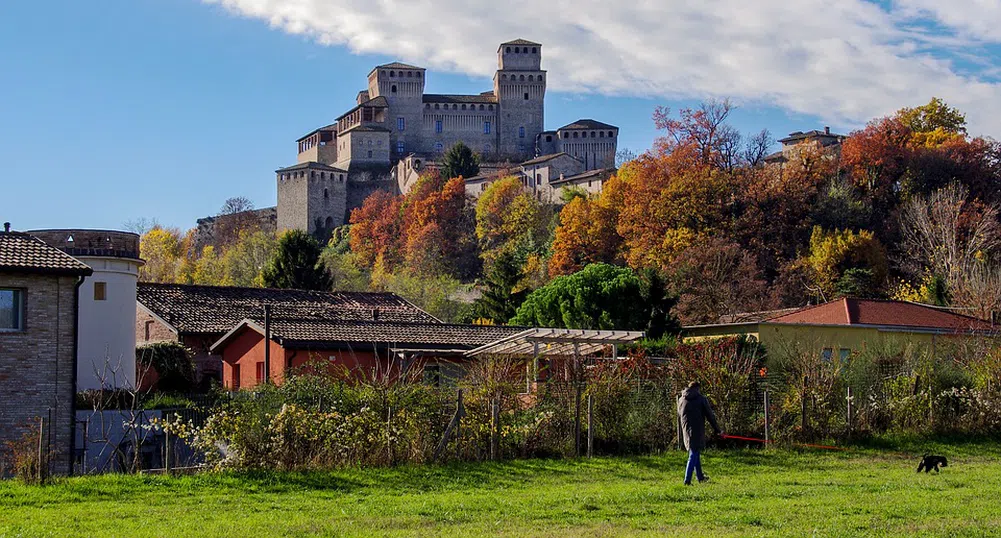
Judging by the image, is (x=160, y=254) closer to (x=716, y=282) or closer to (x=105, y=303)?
(x=716, y=282)

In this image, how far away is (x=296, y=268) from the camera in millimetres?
67188

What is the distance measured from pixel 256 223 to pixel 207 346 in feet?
282

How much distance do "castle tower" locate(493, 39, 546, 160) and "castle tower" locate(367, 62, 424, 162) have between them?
27.9ft

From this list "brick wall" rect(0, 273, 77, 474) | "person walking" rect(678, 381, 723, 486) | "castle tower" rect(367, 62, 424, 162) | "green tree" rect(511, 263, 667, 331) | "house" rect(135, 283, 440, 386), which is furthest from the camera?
"castle tower" rect(367, 62, 424, 162)

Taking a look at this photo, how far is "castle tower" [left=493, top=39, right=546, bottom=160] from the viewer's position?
126500mm

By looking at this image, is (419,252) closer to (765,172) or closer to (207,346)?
(765,172)

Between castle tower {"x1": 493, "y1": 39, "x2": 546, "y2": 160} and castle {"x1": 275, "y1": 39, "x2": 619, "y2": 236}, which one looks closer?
castle {"x1": 275, "y1": 39, "x2": 619, "y2": 236}

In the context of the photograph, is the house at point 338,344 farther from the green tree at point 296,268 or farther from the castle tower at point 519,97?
the castle tower at point 519,97

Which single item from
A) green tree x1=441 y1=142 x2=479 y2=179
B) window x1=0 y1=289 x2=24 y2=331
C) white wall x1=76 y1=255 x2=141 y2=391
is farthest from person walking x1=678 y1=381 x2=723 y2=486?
green tree x1=441 y1=142 x2=479 y2=179

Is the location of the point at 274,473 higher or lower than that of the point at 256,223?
lower

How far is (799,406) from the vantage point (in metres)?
19.9

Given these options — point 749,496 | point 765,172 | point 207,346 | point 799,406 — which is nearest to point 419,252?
point 765,172

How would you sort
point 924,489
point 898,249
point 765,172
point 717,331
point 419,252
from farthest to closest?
point 419,252 < point 765,172 < point 898,249 < point 717,331 < point 924,489

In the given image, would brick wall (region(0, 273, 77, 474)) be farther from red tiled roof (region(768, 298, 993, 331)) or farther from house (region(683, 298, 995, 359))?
red tiled roof (region(768, 298, 993, 331))
